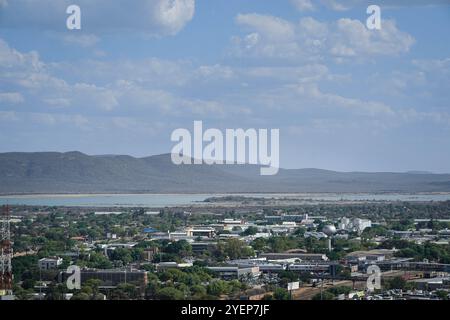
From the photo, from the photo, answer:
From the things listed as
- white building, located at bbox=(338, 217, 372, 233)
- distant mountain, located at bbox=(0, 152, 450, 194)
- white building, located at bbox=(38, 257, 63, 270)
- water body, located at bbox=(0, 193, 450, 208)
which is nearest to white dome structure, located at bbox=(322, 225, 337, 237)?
white building, located at bbox=(338, 217, 372, 233)

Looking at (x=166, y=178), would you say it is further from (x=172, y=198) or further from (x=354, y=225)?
(x=354, y=225)

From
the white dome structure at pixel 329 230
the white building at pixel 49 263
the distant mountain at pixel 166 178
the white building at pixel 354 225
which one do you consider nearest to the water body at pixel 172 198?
the distant mountain at pixel 166 178

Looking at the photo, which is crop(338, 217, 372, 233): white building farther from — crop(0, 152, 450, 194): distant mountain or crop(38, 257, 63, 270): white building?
crop(0, 152, 450, 194): distant mountain

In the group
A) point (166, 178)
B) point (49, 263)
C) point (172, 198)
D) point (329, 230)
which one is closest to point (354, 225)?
point (329, 230)

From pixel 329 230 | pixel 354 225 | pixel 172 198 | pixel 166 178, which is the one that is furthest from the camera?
pixel 166 178

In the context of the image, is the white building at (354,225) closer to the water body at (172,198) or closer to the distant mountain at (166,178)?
the water body at (172,198)

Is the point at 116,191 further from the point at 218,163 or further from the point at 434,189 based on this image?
the point at 434,189

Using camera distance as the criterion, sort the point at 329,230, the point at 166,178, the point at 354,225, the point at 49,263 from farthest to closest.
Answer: the point at 166,178 → the point at 354,225 → the point at 329,230 → the point at 49,263
